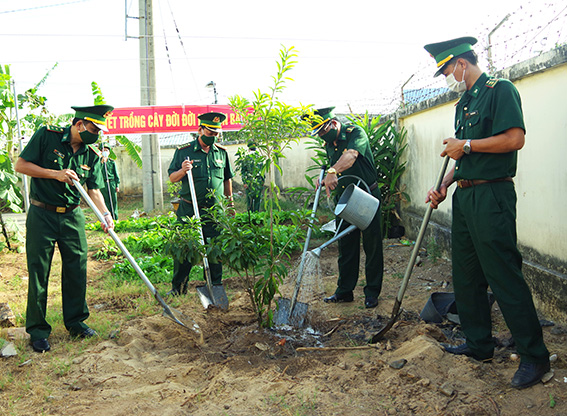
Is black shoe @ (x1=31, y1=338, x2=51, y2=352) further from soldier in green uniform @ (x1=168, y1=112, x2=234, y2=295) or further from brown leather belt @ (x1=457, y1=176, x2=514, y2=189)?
brown leather belt @ (x1=457, y1=176, x2=514, y2=189)

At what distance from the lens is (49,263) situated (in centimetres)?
392

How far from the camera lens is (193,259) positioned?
12.8 feet

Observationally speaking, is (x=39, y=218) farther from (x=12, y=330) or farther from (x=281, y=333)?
(x=281, y=333)

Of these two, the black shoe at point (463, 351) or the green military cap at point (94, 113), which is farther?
the green military cap at point (94, 113)

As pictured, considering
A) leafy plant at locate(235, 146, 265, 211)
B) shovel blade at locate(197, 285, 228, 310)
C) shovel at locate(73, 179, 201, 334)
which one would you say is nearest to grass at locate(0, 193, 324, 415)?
shovel blade at locate(197, 285, 228, 310)

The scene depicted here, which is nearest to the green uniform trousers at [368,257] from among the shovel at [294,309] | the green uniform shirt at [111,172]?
the shovel at [294,309]

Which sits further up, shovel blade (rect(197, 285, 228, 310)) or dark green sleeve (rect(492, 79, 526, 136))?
dark green sleeve (rect(492, 79, 526, 136))

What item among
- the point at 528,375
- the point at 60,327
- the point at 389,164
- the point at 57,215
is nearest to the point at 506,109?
the point at 528,375

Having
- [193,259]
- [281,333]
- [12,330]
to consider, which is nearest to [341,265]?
[281,333]

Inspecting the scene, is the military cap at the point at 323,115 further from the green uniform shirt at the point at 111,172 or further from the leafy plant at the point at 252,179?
the green uniform shirt at the point at 111,172

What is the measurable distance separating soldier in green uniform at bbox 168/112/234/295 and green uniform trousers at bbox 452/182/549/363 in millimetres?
2828

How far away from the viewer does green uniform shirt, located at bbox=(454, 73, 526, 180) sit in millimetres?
2760

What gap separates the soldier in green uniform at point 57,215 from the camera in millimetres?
3814

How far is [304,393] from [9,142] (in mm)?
7318
